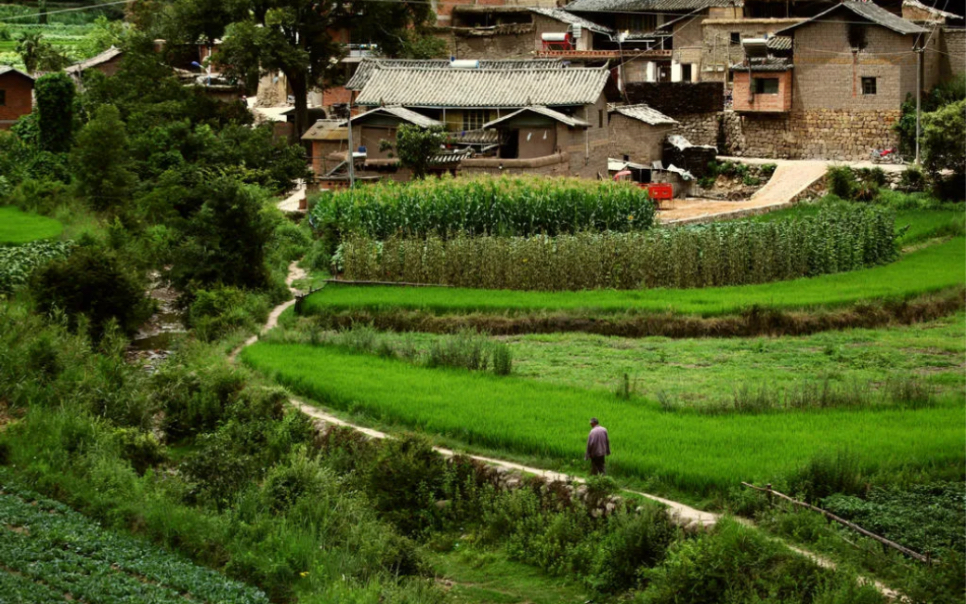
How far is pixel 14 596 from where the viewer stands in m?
14.6

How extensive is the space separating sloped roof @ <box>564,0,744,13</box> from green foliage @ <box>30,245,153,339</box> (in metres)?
30.2

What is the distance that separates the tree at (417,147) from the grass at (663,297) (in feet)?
29.0

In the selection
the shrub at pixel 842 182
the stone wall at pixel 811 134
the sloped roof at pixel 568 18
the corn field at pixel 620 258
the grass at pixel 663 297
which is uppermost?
the sloped roof at pixel 568 18

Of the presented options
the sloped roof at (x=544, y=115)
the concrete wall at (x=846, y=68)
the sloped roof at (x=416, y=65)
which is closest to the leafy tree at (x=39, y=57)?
the sloped roof at (x=416, y=65)

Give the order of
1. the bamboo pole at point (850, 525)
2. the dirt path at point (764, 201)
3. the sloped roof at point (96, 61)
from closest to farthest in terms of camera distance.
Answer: the bamboo pole at point (850, 525)
the dirt path at point (764, 201)
the sloped roof at point (96, 61)

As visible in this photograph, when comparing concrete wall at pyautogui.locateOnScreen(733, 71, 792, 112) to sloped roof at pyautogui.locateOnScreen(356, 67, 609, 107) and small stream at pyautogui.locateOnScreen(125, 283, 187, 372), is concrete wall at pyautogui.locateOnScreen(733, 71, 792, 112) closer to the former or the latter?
sloped roof at pyautogui.locateOnScreen(356, 67, 609, 107)

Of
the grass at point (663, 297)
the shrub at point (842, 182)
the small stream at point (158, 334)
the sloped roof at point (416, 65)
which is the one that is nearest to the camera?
the small stream at point (158, 334)

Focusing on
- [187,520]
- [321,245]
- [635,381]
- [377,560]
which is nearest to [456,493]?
[377,560]

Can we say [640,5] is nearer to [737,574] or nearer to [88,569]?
[737,574]

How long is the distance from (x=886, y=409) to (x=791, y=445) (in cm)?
255

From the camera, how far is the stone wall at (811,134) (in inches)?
1785

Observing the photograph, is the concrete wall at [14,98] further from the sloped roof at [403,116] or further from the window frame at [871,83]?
the window frame at [871,83]

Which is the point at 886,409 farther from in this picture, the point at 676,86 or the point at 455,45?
the point at 455,45

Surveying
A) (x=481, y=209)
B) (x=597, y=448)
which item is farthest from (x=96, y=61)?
(x=597, y=448)
